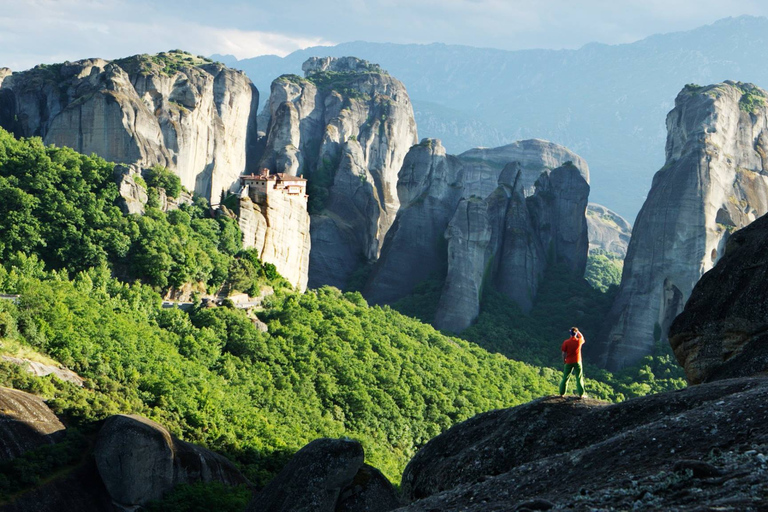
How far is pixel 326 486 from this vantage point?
20000 mm

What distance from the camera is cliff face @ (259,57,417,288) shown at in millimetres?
84062

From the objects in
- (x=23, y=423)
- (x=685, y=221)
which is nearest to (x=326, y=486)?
(x=23, y=423)

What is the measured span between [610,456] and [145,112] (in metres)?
56.4

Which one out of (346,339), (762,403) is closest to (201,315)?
(346,339)

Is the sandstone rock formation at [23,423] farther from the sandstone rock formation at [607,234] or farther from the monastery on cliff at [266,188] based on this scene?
the sandstone rock formation at [607,234]

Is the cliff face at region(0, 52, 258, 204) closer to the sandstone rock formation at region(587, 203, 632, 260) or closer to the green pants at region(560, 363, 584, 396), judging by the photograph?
the green pants at region(560, 363, 584, 396)

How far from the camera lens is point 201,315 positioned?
41.8 meters

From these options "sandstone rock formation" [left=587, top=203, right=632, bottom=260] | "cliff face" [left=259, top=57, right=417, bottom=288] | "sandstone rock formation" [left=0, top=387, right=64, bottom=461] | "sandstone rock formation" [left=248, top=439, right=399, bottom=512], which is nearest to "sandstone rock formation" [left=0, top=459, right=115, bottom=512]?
"sandstone rock formation" [left=0, top=387, right=64, bottom=461]

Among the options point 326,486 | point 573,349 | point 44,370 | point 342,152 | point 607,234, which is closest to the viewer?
point 573,349

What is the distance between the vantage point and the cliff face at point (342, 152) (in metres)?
84.1

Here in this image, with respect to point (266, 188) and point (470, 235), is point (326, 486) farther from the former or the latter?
point (470, 235)

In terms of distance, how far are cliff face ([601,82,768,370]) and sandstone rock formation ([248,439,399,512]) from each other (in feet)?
164

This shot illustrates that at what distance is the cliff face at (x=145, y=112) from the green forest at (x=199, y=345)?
669cm

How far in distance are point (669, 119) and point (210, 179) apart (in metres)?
43.0
